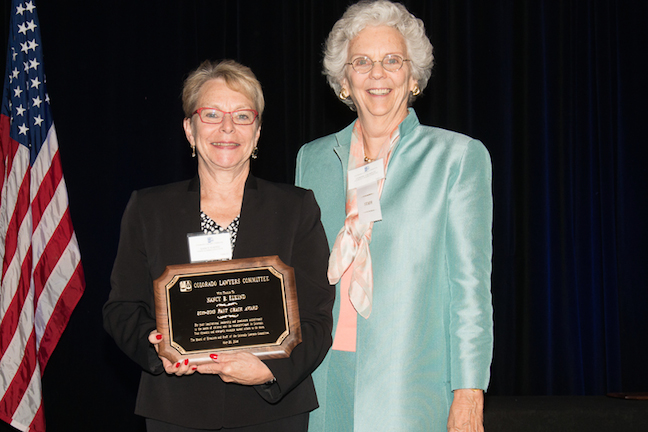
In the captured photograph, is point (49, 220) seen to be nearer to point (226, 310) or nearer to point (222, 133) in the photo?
point (222, 133)

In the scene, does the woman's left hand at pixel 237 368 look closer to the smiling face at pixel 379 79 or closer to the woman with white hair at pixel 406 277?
the woman with white hair at pixel 406 277

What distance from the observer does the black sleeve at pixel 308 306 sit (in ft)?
5.50

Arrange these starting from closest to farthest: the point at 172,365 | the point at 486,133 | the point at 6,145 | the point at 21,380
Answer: the point at 172,365, the point at 21,380, the point at 6,145, the point at 486,133

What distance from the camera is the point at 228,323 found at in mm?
1612

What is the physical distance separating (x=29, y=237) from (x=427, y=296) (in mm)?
2873

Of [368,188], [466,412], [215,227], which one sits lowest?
[466,412]

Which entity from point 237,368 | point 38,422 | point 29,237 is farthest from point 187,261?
point 38,422

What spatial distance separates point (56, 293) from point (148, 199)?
2.42 metres

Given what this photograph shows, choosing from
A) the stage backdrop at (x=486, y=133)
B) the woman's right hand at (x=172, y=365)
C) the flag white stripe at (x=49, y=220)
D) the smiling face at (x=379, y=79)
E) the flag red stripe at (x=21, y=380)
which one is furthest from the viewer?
the stage backdrop at (x=486, y=133)

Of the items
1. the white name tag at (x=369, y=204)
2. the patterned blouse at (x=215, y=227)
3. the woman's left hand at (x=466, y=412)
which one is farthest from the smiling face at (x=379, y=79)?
the woman's left hand at (x=466, y=412)

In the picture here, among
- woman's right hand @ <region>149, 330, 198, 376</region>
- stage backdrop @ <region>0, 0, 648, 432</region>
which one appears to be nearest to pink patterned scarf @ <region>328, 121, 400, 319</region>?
woman's right hand @ <region>149, 330, 198, 376</region>

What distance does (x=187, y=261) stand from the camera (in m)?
1.77

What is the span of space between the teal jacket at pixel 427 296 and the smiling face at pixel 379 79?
0.23 metres

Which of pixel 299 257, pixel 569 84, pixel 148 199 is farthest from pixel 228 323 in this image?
pixel 569 84
